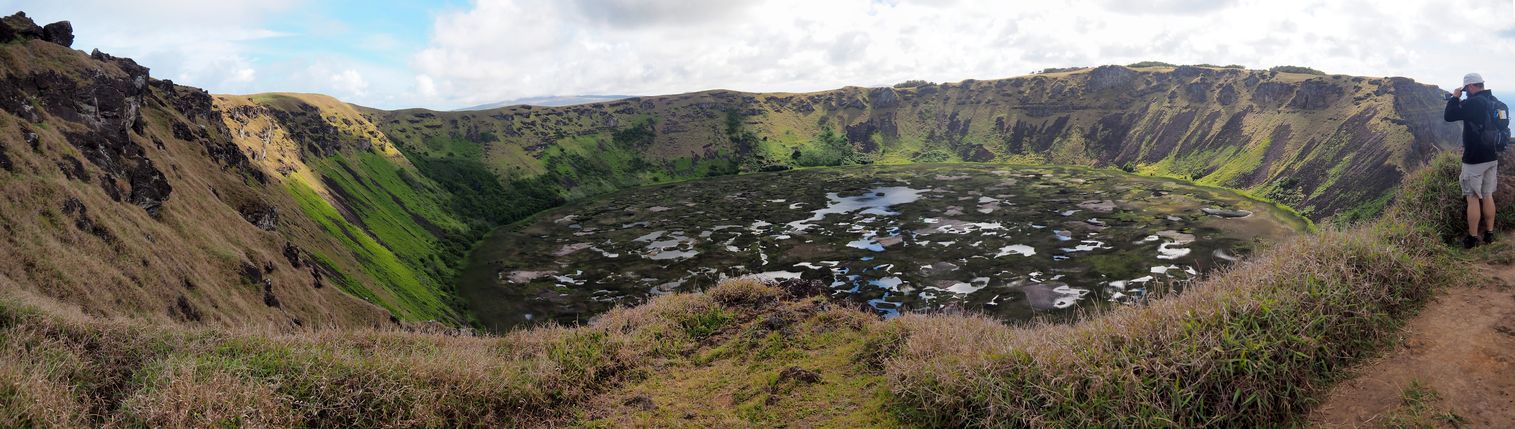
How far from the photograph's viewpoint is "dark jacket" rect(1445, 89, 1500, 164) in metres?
15.4

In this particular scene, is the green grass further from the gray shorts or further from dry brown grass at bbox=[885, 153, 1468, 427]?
the gray shorts

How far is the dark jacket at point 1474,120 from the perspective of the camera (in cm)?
1537

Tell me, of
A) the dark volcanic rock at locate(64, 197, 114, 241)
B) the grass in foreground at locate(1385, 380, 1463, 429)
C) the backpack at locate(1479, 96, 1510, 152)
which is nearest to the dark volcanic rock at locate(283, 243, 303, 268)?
the dark volcanic rock at locate(64, 197, 114, 241)

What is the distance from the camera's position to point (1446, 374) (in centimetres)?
1074

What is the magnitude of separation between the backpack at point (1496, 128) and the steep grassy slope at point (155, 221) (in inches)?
1309

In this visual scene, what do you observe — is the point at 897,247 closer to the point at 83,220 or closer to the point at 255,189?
the point at 255,189

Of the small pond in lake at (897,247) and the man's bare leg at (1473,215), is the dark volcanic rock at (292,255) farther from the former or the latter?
the man's bare leg at (1473,215)

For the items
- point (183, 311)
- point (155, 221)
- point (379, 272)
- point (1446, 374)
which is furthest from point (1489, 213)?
point (379, 272)

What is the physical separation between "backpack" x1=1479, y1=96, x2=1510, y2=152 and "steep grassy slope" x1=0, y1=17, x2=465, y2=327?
33237 mm

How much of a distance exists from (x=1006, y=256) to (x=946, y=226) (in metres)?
23.5

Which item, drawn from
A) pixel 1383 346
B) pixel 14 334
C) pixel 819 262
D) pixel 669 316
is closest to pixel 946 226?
pixel 819 262

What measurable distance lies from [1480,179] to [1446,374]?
817cm

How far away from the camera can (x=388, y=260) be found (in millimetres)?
83625

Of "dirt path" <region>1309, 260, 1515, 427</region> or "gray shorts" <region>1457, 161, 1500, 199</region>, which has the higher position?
"gray shorts" <region>1457, 161, 1500, 199</region>
